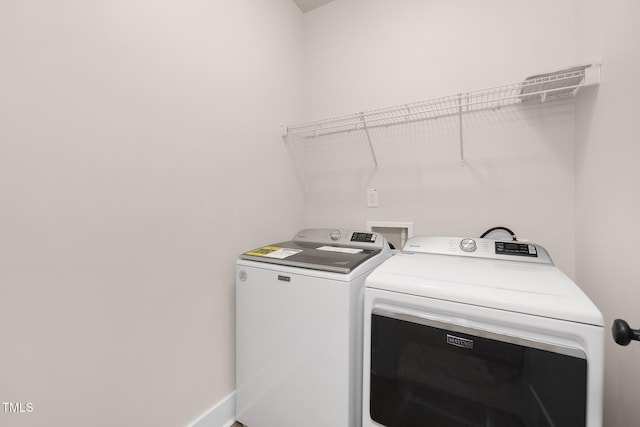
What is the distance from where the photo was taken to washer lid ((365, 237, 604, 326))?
0.77 meters

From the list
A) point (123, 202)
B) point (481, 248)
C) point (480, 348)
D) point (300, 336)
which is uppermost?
point (123, 202)

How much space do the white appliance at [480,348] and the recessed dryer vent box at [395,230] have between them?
0.63m

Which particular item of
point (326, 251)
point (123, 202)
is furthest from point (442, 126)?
point (123, 202)

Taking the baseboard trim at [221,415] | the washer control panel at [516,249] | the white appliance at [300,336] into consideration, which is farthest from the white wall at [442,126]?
the baseboard trim at [221,415]

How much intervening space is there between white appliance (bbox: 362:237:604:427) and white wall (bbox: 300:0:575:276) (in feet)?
1.62

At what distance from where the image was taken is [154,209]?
116cm

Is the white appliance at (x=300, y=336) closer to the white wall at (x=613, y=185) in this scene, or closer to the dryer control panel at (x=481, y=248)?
the dryer control panel at (x=481, y=248)

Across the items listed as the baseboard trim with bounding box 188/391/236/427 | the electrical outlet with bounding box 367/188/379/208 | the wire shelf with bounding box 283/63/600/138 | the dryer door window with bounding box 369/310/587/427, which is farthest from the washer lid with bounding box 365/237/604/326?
the baseboard trim with bounding box 188/391/236/427

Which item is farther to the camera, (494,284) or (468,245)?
(468,245)

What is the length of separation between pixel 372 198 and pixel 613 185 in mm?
1181

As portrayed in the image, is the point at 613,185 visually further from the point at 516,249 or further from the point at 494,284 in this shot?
the point at 494,284

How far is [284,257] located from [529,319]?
1.00m

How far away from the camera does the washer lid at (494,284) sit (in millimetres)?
771

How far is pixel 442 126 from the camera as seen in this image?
1.68 m
